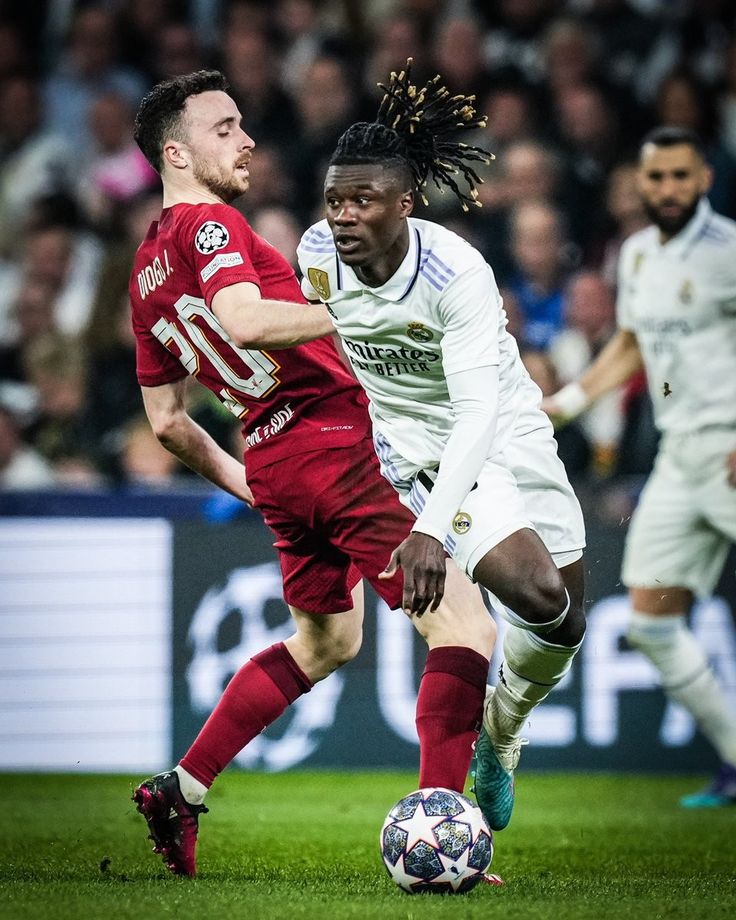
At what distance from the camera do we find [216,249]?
436 centimetres

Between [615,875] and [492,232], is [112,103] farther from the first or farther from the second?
[615,875]

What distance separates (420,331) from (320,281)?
0.35m

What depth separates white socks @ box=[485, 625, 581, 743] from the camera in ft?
14.9

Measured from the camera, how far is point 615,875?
14.8 feet

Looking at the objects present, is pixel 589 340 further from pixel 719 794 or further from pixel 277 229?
pixel 719 794

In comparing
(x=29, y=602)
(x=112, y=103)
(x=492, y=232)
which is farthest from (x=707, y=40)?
(x=29, y=602)

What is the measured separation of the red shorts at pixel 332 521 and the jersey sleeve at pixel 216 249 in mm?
590

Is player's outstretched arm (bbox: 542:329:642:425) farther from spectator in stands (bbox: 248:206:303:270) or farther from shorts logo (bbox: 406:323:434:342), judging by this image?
spectator in stands (bbox: 248:206:303:270)

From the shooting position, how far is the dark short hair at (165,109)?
4715mm

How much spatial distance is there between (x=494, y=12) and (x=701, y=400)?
4.57 metres

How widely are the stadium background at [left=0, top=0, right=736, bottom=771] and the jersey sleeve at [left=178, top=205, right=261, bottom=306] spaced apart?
2922 mm

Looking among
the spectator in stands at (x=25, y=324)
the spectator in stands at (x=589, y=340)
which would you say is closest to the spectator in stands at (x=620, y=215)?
the spectator in stands at (x=589, y=340)

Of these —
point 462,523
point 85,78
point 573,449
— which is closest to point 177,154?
point 462,523

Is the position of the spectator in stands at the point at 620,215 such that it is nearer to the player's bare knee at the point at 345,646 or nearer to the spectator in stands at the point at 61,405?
the spectator in stands at the point at 61,405
